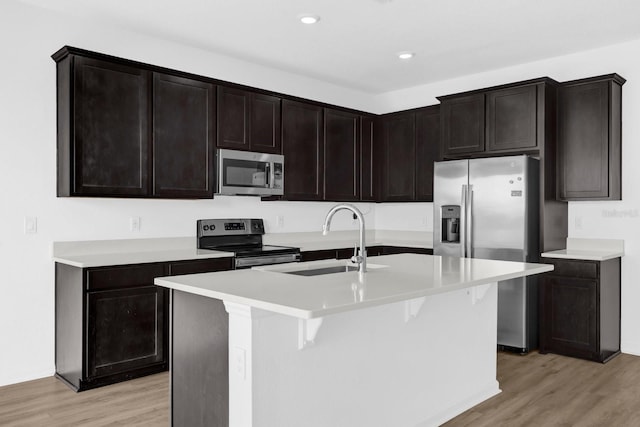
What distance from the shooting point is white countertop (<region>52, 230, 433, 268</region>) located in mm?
3498

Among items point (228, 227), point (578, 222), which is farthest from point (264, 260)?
point (578, 222)

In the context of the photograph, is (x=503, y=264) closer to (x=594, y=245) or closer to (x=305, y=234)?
(x=594, y=245)

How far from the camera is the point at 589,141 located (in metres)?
4.27

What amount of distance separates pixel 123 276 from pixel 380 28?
268cm

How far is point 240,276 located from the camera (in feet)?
7.81

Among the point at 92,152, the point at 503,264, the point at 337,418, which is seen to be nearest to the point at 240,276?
the point at 337,418

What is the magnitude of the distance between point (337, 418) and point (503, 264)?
1.36m

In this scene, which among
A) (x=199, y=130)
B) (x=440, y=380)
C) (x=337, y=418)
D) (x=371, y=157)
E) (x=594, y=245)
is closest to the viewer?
(x=337, y=418)

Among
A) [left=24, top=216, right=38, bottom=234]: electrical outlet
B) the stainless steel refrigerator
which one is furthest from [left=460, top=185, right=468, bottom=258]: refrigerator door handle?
[left=24, top=216, right=38, bottom=234]: electrical outlet

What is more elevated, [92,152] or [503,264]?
[92,152]

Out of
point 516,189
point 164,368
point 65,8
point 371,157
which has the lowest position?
point 164,368

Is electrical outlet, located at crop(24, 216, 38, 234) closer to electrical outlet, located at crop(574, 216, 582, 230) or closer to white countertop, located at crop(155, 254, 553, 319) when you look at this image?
white countertop, located at crop(155, 254, 553, 319)

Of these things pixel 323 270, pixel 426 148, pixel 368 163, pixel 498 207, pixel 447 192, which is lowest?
pixel 323 270

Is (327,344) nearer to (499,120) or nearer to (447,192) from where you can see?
(447,192)
